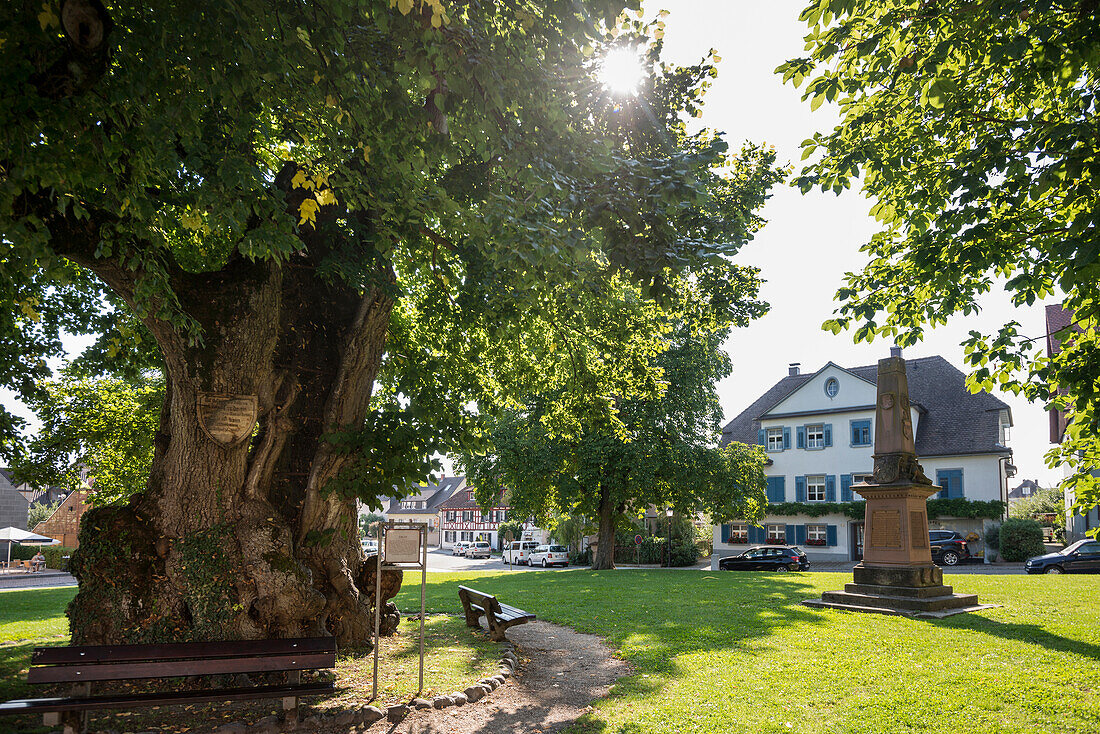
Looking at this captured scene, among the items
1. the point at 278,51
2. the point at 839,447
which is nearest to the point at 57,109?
the point at 278,51

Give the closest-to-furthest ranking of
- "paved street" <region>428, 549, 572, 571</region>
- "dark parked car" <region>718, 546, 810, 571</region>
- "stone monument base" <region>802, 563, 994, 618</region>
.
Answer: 1. "stone monument base" <region>802, 563, 994, 618</region>
2. "dark parked car" <region>718, 546, 810, 571</region>
3. "paved street" <region>428, 549, 572, 571</region>

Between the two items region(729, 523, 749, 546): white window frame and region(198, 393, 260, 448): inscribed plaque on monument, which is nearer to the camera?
region(198, 393, 260, 448): inscribed plaque on monument

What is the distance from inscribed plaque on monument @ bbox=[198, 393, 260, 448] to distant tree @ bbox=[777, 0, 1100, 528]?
7328mm

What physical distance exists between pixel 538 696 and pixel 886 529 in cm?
984

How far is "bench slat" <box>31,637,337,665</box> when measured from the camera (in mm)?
5695

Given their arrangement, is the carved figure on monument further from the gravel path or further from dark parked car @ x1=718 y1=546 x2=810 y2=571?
dark parked car @ x1=718 y1=546 x2=810 y2=571

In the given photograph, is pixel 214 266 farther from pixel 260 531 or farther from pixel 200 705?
pixel 200 705

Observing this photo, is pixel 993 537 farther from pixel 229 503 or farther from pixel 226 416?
pixel 226 416

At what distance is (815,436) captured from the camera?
136ft

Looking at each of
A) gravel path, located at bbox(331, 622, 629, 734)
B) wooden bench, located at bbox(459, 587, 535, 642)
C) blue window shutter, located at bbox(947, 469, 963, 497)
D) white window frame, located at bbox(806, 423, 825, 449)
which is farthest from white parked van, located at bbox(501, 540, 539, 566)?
gravel path, located at bbox(331, 622, 629, 734)

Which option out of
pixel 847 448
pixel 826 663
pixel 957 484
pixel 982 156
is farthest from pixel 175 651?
pixel 847 448

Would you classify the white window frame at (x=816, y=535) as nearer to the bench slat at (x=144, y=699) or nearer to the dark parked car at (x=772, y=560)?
the dark parked car at (x=772, y=560)

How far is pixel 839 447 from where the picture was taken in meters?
40.2

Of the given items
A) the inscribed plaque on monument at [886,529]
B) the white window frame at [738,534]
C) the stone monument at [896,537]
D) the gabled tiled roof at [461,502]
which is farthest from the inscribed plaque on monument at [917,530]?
the gabled tiled roof at [461,502]
